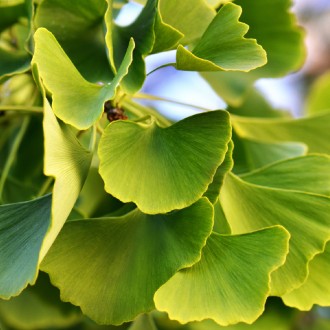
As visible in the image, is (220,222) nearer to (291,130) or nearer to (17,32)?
(291,130)

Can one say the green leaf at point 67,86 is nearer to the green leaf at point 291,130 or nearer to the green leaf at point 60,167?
the green leaf at point 60,167

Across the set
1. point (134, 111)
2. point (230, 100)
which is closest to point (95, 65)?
point (134, 111)

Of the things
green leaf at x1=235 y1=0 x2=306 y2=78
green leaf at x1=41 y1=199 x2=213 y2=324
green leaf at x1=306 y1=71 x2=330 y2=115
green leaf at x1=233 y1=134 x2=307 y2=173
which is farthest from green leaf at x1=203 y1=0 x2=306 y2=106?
green leaf at x1=41 y1=199 x2=213 y2=324

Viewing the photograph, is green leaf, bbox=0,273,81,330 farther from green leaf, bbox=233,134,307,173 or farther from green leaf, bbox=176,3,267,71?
green leaf, bbox=176,3,267,71

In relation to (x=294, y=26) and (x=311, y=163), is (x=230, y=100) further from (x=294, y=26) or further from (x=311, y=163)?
(x=311, y=163)

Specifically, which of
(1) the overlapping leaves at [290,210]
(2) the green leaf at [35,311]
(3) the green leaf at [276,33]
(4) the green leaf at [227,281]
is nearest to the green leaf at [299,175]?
(1) the overlapping leaves at [290,210]

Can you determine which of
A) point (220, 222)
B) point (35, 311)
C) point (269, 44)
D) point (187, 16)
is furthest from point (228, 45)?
point (35, 311)
